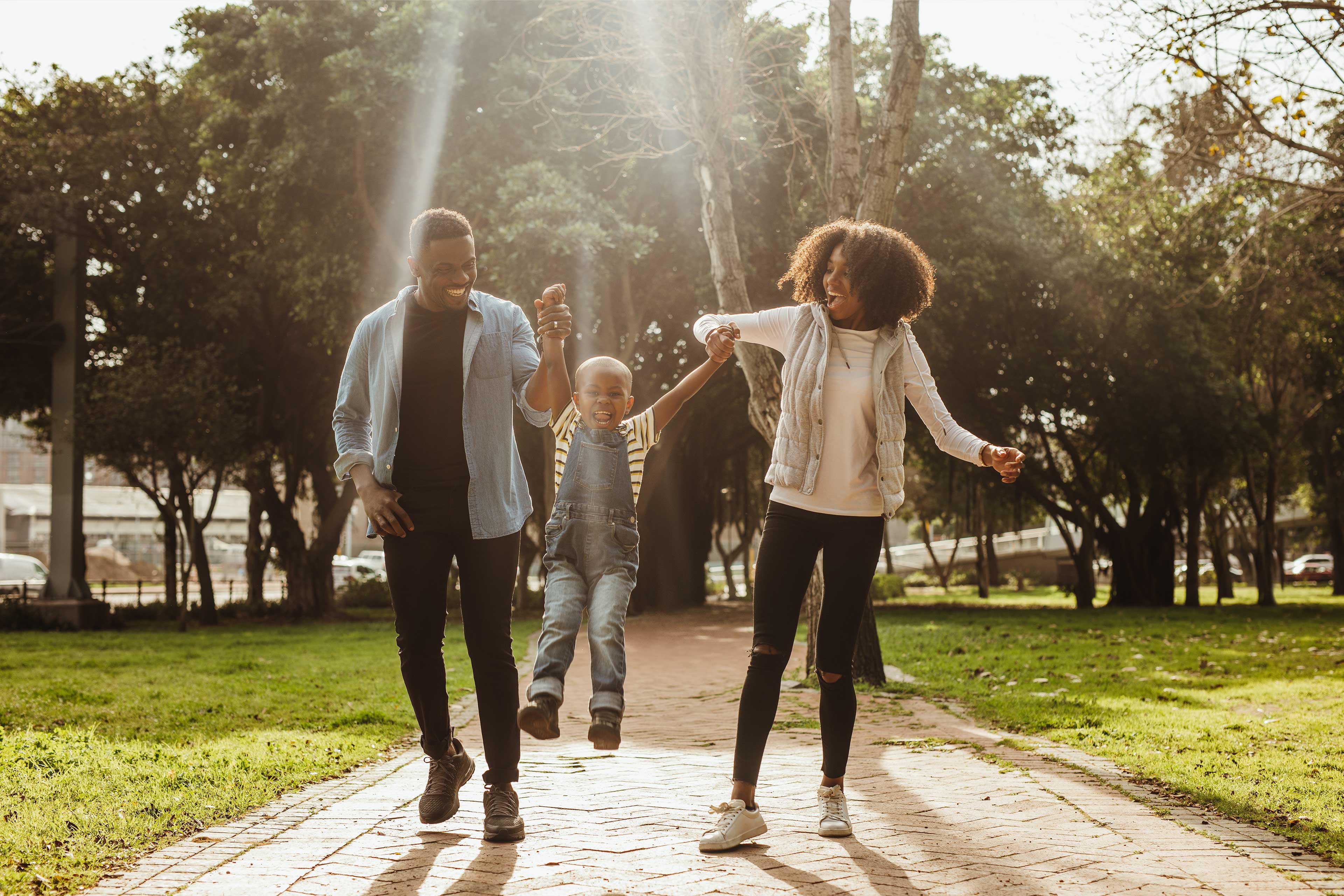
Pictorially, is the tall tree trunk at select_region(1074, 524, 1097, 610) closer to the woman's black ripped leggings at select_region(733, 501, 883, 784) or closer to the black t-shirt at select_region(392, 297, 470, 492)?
the woman's black ripped leggings at select_region(733, 501, 883, 784)

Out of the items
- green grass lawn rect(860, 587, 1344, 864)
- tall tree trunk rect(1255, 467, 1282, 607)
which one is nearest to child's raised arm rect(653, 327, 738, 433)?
green grass lawn rect(860, 587, 1344, 864)

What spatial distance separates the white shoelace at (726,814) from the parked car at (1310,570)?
5439 centimetres

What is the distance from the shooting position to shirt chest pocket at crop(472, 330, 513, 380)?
4.12 m

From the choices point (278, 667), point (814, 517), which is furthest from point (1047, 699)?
point (278, 667)

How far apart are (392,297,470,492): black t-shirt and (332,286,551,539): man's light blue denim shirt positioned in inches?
1.0

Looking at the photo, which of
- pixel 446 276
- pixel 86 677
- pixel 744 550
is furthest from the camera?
pixel 744 550

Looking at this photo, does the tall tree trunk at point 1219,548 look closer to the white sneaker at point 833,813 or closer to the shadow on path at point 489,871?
the white sneaker at point 833,813

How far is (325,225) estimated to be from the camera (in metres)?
18.7

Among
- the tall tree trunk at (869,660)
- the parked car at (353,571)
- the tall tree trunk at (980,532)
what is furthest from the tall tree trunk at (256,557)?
the tall tree trunk at (869,660)

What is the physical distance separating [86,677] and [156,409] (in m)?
9.55

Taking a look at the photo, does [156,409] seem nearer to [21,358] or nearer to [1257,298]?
[21,358]

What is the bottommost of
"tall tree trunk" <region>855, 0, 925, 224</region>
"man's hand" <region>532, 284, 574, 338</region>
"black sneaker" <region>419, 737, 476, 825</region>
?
"black sneaker" <region>419, 737, 476, 825</region>

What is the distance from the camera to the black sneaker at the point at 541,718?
374cm

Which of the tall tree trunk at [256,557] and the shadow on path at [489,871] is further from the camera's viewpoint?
the tall tree trunk at [256,557]
